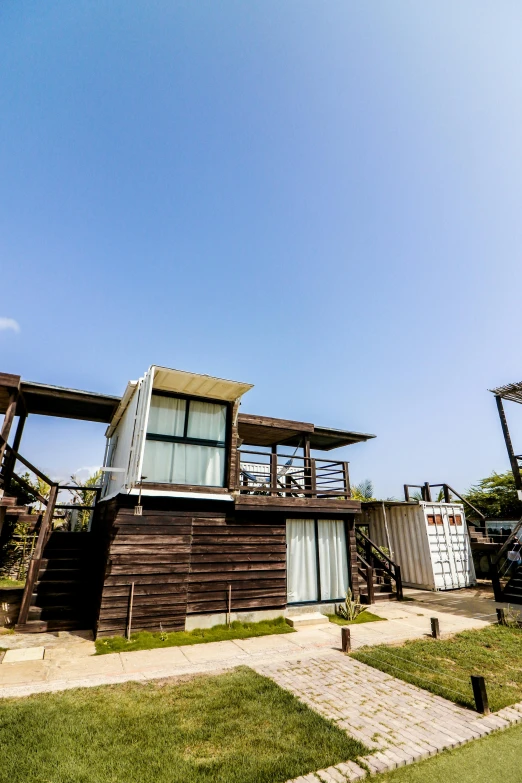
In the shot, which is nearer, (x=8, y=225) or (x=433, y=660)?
(x=433, y=660)

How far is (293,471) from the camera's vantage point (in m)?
14.5

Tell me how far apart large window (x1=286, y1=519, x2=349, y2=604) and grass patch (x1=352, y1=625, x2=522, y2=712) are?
10.6ft

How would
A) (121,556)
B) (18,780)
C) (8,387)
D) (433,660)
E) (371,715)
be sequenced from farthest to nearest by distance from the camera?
(8,387), (121,556), (433,660), (371,715), (18,780)

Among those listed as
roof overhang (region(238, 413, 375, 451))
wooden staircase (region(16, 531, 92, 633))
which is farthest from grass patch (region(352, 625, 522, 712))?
wooden staircase (region(16, 531, 92, 633))

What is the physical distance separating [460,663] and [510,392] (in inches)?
554

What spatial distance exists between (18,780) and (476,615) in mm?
12255

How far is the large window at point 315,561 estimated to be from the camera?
11289 mm

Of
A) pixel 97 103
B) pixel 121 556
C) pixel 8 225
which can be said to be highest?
pixel 97 103

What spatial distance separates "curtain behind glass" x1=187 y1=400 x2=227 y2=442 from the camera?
416 inches

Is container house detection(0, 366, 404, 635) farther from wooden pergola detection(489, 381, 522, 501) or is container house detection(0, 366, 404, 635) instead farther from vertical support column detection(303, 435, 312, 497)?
wooden pergola detection(489, 381, 522, 501)

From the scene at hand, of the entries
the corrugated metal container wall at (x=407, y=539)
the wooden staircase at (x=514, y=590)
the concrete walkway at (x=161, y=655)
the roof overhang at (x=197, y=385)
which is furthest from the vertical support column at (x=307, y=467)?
the wooden staircase at (x=514, y=590)

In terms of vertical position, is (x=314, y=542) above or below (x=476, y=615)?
above

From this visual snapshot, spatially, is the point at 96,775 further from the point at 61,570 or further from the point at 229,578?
the point at 61,570

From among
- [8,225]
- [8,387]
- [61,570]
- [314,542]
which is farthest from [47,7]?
[314,542]
